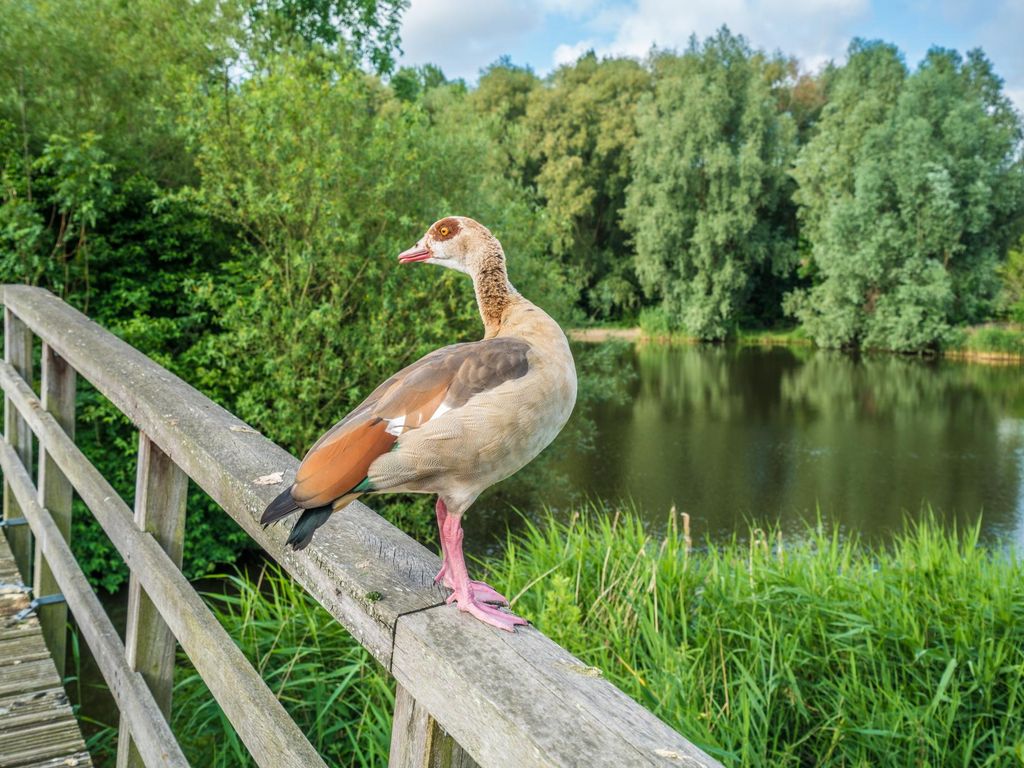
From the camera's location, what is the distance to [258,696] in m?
1.51

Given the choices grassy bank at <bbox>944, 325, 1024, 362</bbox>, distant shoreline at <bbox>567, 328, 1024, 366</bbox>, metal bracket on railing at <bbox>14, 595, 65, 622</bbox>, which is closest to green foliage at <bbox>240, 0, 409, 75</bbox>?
metal bracket on railing at <bbox>14, 595, 65, 622</bbox>

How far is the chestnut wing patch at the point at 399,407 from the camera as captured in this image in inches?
48.3

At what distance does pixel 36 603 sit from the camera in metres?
3.11

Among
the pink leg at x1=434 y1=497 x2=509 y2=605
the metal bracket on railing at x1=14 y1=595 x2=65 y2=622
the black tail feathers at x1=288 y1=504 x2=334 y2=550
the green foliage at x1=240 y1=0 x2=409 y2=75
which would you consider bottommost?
the metal bracket on railing at x1=14 y1=595 x2=65 y2=622

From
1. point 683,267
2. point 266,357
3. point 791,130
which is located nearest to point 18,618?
point 266,357

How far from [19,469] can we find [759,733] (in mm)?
3365

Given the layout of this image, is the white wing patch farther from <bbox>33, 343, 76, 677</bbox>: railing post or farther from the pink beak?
<bbox>33, 343, 76, 677</bbox>: railing post

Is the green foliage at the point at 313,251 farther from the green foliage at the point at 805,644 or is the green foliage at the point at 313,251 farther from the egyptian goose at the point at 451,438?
the egyptian goose at the point at 451,438

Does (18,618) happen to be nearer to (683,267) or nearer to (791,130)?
(683,267)

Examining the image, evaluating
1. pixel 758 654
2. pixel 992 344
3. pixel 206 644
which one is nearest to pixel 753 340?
pixel 992 344

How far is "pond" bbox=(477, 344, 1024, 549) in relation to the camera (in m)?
13.7

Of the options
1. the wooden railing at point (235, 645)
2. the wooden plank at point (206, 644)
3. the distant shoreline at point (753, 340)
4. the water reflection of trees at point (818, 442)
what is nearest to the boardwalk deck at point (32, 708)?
the wooden railing at point (235, 645)

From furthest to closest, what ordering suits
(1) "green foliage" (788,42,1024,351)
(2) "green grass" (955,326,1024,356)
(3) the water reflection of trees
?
(1) "green foliage" (788,42,1024,351)
(2) "green grass" (955,326,1024,356)
(3) the water reflection of trees

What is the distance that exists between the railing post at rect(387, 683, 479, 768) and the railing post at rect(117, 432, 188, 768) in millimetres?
1184
